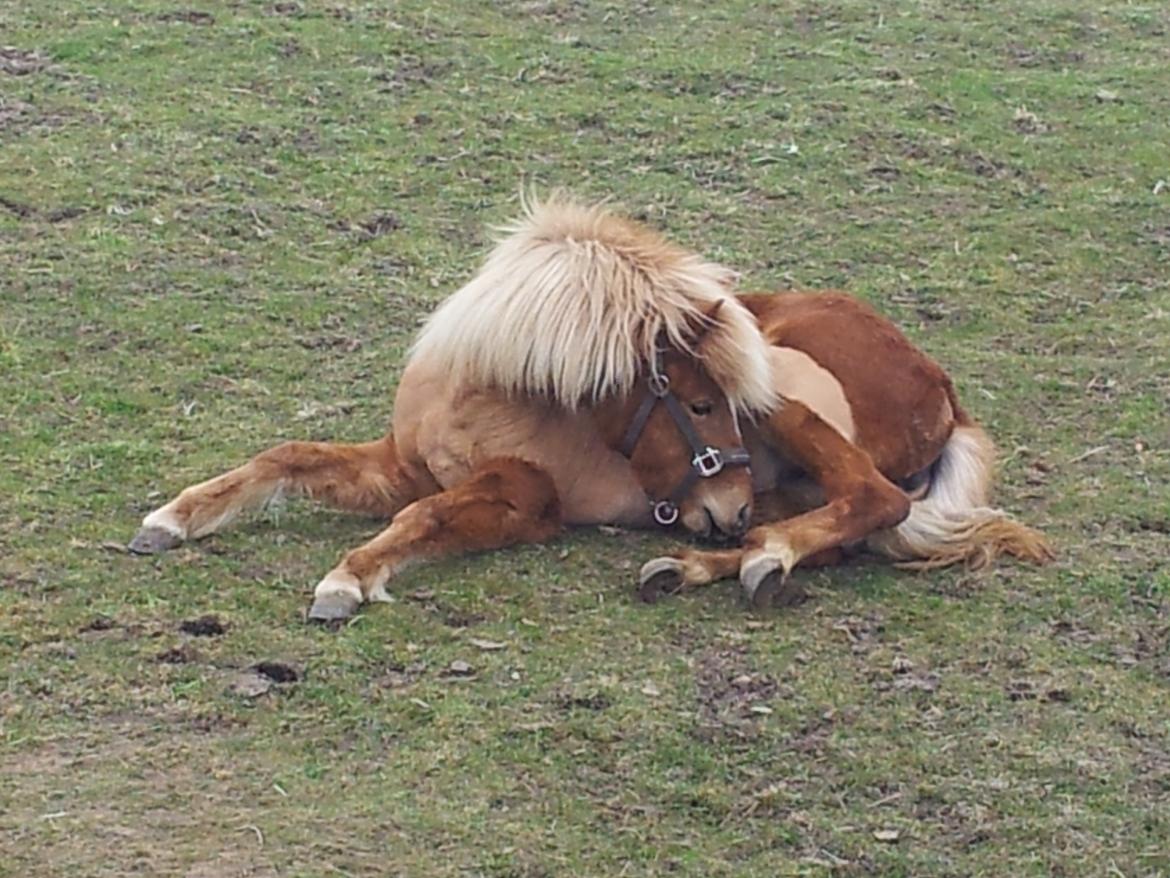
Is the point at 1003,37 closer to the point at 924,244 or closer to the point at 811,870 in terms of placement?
the point at 924,244

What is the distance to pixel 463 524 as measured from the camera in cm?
456

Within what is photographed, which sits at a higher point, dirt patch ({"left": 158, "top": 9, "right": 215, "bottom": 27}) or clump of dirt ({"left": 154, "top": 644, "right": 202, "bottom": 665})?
dirt patch ({"left": 158, "top": 9, "right": 215, "bottom": 27})

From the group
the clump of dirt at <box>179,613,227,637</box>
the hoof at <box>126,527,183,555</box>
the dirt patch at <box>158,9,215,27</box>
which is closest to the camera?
the clump of dirt at <box>179,613,227,637</box>

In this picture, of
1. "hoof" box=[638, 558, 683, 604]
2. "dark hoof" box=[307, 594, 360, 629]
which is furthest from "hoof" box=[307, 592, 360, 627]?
"hoof" box=[638, 558, 683, 604]

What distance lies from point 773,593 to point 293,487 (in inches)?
50.8

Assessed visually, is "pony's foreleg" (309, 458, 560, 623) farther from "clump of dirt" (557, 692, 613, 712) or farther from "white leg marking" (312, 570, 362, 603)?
"clump of dirt" (557, 692, 613, 712)

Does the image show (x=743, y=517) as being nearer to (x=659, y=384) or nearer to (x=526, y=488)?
(x=659, y=384)

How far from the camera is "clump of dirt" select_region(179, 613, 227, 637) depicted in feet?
13.2

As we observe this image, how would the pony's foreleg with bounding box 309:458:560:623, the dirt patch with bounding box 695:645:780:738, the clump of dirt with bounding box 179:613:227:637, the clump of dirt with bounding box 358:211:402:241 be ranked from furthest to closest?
the clump of dirt with bounding box 358:211:402:241 < the pony's foreleg with bounding box 309:458:560:623 < the clump of dirt with bounding box 179:613:227:637 < the dirt patch with bounding box 695:645:780:738

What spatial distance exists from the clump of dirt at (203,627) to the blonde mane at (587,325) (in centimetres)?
101

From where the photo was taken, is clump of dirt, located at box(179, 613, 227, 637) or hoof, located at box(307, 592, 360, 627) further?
hoof, located at box(307, 592, 360, 627)

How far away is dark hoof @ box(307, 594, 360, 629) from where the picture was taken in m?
4.13

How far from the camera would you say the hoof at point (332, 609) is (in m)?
4.13

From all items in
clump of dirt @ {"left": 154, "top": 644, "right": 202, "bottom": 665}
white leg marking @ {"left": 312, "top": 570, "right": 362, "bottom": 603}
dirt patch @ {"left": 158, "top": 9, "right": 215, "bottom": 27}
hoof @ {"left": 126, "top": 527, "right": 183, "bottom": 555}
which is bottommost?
hoof @ {"left": 126, "top": 527, "right": 183, "bottom": 555}
